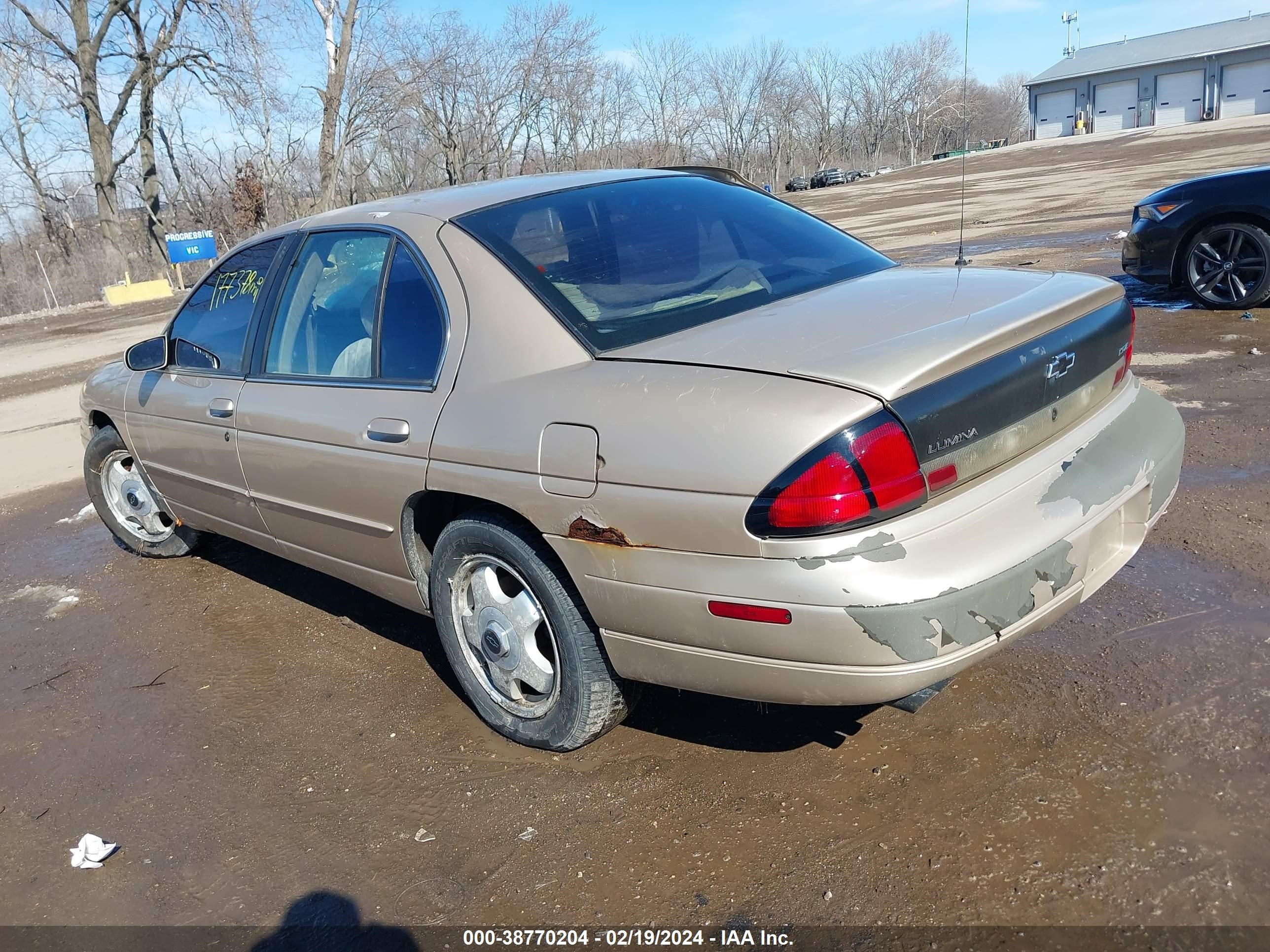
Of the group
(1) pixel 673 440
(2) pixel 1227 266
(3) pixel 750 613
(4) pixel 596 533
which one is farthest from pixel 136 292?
(3) pixel 750 613

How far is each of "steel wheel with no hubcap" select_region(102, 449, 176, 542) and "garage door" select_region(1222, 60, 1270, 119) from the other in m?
71.9

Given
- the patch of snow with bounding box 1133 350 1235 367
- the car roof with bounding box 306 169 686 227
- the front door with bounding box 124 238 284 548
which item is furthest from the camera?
the patch of snow with bounding box 1133 350 1235 367

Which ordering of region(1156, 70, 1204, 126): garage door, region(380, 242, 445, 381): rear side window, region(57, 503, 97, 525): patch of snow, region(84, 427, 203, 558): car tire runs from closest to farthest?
region(380, 242, 445, 381): rear side window → region(84, 427, 203, 558): car tire → region(57, 503, 97, 525): patch of snow → region(1156, 70, 1204, 126): garage door

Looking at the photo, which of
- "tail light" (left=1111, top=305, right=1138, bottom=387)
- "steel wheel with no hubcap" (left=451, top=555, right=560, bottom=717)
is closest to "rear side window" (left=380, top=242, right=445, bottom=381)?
"steel wheel with no hubcap" (left=451, top=555, right=560, bottom=717)

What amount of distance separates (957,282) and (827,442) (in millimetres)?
1098

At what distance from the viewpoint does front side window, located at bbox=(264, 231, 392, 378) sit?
11.2ft

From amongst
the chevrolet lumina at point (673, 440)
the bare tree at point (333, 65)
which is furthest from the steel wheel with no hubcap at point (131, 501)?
the bare tree at point (333, 65)

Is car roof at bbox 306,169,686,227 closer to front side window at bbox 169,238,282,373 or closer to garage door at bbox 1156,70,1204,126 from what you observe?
front side window at bbox 169,238,282,373

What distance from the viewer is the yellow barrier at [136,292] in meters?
27.2

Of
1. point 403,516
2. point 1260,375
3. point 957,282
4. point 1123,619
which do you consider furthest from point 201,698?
point 1260,375

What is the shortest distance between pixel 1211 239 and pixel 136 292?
27.8 meters

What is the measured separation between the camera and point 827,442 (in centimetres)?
217

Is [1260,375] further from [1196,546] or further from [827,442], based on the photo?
[827,442]

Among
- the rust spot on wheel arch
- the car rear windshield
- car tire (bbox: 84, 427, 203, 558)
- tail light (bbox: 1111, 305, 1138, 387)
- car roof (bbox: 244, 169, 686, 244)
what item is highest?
car roof (bbox: 244, 169, 686, 244)
